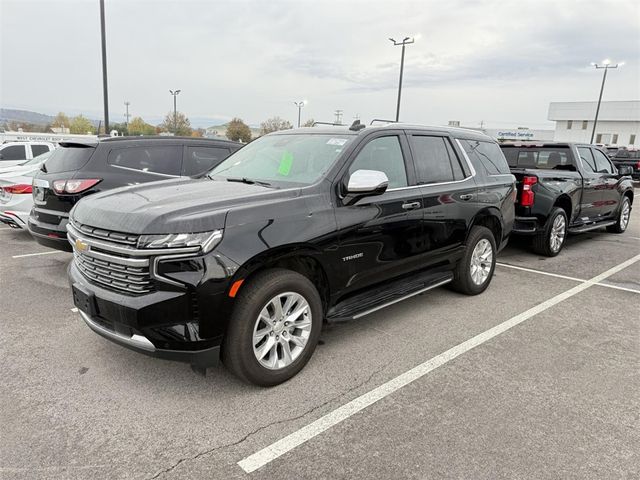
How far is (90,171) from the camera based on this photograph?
570cm

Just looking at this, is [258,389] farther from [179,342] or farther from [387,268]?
[387,268]

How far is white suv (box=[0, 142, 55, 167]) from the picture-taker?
14.0 m

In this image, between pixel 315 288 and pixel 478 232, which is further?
pixel 478 232

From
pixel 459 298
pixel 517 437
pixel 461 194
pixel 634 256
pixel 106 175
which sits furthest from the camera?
pixel 634 256

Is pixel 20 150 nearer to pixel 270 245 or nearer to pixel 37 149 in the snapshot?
pixel 37 149

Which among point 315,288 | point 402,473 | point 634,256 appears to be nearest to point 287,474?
point 402,473

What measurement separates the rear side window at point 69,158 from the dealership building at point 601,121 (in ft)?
229

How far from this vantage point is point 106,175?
5785 millimetres

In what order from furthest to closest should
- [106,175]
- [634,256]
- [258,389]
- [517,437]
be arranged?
[634,256]
[106,175]
[258,389]
[517,437]

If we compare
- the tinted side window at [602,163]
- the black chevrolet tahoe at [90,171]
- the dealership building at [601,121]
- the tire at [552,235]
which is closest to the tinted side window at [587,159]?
the tinted side window at [602,163]

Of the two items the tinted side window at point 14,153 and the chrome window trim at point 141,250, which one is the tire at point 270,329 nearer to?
the chrome window trim at point 141,250

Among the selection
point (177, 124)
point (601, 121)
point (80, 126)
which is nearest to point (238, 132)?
point (177, 124)

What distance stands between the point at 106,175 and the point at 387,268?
151 inches

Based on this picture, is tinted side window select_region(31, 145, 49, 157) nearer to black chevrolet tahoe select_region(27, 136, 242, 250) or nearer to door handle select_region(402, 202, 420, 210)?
black chevrolet tahoe select_region(27, 136, 242, 250)
